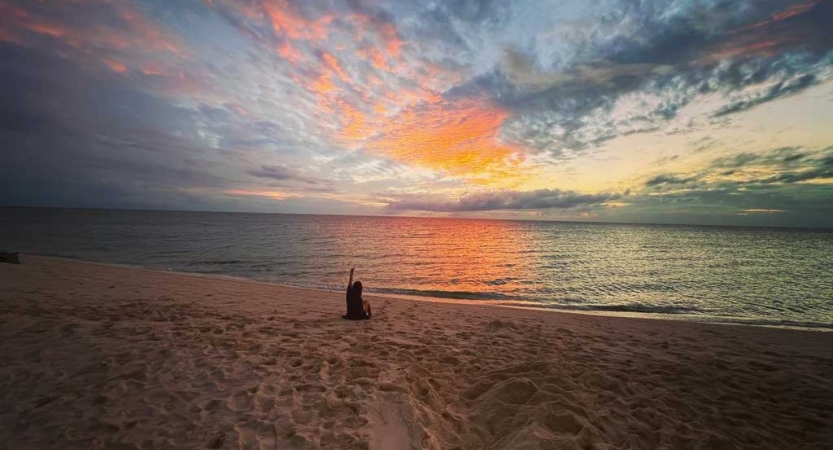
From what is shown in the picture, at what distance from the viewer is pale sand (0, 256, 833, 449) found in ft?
15.3

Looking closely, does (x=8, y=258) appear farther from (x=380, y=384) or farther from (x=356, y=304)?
(x=380, y=384)

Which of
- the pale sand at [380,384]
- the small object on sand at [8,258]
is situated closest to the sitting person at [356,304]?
the pale sand at [380,384]

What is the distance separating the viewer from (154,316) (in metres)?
9.95

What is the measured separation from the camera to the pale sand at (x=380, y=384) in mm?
4672

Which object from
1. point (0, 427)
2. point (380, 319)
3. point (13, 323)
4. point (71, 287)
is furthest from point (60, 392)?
point (71, 287)

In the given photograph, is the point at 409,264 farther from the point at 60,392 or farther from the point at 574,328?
the point at 60,392

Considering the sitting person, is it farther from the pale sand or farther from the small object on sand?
the small object on sand

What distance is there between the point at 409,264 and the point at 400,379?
25.6 m

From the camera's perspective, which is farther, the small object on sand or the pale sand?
the small object on sand

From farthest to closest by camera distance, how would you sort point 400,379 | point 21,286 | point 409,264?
point 409,264 → point 21,286 → point 400,379

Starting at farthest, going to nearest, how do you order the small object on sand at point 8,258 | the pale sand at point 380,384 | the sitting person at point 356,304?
the small object on sand at point 8,258, the sitting person at point 356,304, the pale sand at point 380,384

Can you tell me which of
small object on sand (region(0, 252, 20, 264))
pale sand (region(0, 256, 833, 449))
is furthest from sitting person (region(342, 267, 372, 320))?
small object on sand (region(0, 252, 20, 264))

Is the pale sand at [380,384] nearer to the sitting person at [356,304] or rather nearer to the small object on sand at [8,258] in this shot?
the sitting person at [356,304]

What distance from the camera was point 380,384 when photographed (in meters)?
6.16
